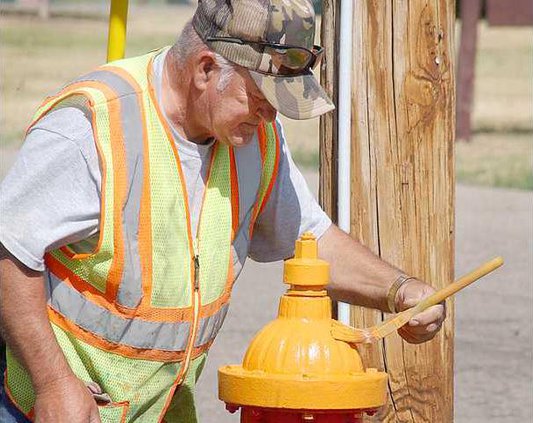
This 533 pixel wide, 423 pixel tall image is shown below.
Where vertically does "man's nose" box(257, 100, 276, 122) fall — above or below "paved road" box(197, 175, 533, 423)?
above

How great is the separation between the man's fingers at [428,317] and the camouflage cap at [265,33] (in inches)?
21.7

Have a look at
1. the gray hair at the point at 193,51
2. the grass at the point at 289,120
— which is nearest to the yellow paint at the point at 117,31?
the gray hair at the point at 193,51

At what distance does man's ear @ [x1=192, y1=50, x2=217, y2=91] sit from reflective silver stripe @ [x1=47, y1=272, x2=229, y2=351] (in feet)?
1.85

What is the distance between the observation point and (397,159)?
454 centimetres

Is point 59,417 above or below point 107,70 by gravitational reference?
A: below

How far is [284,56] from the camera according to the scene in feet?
11.3

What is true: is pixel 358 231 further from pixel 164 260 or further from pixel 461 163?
pixel 461 163

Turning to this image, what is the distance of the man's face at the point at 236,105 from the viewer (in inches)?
134

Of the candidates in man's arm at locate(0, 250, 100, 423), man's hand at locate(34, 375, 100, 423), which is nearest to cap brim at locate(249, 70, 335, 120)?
man's arm at locate(0, 250, 100, 423)

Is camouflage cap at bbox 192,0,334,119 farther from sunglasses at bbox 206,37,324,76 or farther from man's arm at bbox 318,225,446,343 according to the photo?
man's arm at bbox 318,225,446,343

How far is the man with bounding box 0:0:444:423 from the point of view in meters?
3.28

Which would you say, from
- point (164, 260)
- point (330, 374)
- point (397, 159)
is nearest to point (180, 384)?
point (164, 260)

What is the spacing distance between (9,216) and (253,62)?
66cm

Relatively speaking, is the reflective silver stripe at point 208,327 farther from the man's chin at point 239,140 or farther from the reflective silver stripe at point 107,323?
the man's chin at point 239,140
